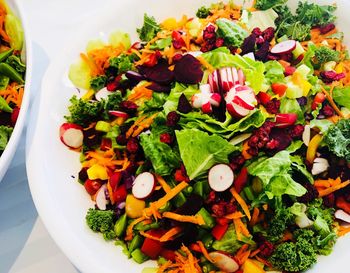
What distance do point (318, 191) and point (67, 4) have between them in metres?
1.60

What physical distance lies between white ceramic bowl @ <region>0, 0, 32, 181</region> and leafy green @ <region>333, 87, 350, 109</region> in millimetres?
998

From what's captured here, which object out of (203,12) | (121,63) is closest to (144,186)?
(121,63)

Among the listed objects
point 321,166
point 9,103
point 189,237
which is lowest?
point 189,237

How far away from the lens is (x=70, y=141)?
1.58 metres

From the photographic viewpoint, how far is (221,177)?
4.39 feet

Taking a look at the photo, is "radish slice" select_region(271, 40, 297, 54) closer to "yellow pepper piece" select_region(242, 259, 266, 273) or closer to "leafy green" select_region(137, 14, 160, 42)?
"leafy green" select_region(137, 14, 160, 42)

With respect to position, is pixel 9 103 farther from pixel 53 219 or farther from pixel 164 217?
pixel 164 217

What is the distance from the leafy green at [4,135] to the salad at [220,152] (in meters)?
0.17

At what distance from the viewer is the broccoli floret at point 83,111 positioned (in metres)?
1.58

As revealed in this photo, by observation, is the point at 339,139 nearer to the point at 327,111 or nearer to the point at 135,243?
the point at 327,111

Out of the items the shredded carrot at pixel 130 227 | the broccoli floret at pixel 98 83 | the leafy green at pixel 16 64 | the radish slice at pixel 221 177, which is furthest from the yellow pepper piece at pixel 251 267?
the leafy green at pixel 16 64

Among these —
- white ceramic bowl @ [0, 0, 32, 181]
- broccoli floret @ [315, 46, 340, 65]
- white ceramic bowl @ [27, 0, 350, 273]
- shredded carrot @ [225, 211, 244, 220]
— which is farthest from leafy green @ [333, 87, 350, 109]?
white ceramic bowl @ [0, 0, 32, 181]

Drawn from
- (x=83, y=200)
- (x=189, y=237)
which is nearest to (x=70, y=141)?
(x=83, y=200)

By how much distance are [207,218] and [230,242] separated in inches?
3.6
